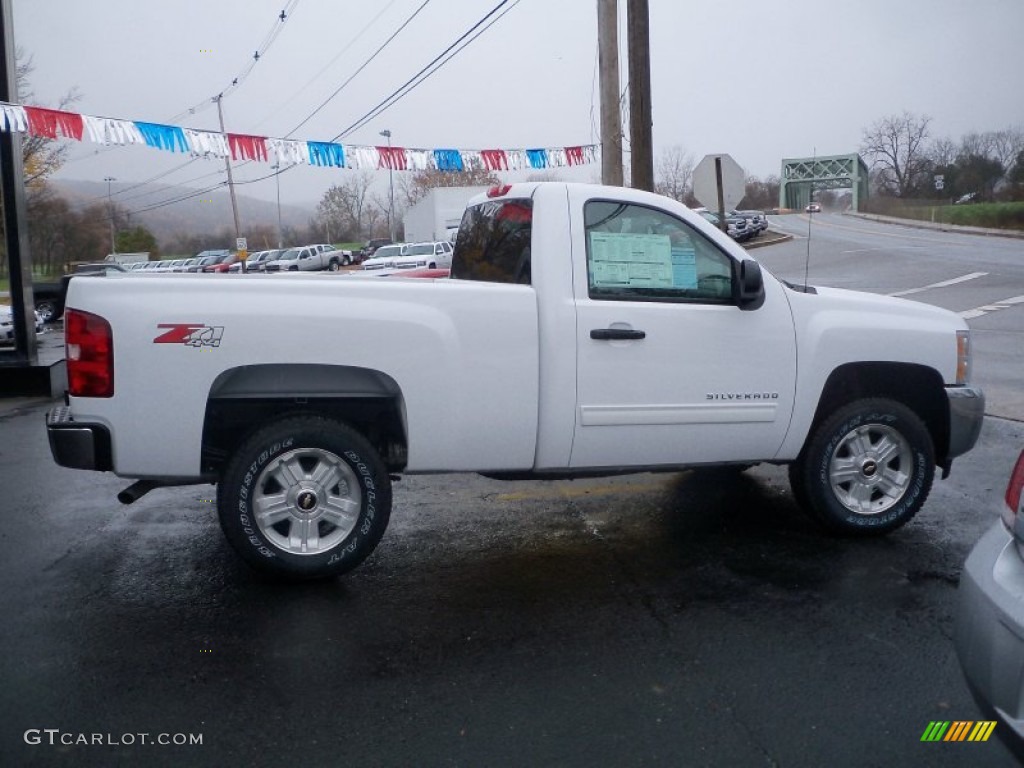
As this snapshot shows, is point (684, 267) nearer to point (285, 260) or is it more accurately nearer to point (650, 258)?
point (650, 258)

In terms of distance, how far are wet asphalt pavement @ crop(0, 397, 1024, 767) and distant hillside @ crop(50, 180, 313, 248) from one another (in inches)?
1952

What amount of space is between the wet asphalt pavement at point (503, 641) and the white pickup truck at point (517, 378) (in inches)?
19.4

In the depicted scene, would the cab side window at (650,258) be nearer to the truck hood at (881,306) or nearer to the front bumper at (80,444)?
the truck hood at (881,306)

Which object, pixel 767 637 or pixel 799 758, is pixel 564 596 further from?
pixel 799 758

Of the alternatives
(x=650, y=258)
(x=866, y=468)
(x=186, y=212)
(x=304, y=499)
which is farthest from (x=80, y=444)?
(x=186, y=212)

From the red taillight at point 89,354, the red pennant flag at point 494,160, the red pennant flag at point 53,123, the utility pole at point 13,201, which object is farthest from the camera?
the red pennant flag at point 494,160

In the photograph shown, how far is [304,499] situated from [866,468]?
3.22 metres

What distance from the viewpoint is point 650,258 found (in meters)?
5.20

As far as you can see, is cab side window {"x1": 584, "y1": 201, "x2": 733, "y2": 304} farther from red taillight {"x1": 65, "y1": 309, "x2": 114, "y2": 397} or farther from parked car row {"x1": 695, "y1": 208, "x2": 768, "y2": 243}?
parked car row {"x1": 695, "y1": 208, "x2": 768, "y2": 243}

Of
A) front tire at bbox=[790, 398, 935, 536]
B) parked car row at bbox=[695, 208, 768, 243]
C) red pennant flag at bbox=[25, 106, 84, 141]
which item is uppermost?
red pennant flag at bbox=[25, 106, 84, 141]

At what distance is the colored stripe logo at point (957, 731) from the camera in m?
3.40

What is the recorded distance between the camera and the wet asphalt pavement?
11.1 feet

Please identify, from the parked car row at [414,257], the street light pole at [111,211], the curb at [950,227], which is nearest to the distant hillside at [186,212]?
the street light pole at [111,211]

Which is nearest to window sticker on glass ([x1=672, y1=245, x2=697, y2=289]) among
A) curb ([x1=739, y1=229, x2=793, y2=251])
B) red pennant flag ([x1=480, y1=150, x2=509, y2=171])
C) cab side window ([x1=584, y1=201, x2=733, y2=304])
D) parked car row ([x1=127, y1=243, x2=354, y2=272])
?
cab side window ([x1=584, y1=201, x2=733, y2=304])
